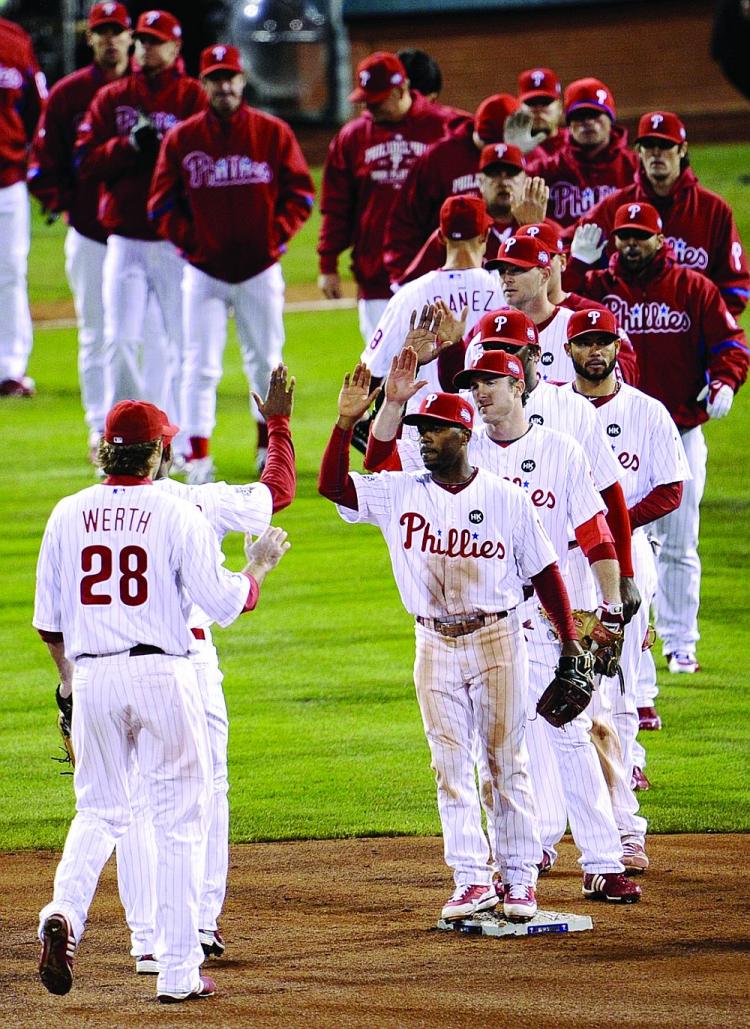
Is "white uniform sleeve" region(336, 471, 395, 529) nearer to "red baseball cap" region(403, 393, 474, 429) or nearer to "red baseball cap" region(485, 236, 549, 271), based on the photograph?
"red baseball cap" region(403, 393, 474, 429)

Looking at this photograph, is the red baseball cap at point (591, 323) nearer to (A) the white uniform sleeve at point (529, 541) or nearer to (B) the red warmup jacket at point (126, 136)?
(A) the white uniform sleeve at point (529, 541)

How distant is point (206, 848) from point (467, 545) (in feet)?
4.09

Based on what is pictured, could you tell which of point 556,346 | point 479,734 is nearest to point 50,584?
point 479,734

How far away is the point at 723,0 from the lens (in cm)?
2581

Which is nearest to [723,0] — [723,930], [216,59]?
[216,59]

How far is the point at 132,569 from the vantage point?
512 cm

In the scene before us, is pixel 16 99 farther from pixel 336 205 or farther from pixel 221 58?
pixel 336 205

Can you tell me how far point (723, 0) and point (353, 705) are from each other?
1973cm

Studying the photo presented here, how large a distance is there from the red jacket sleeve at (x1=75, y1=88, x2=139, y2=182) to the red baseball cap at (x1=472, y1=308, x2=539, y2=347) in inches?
226

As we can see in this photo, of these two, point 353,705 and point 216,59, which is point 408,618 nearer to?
point 353,705

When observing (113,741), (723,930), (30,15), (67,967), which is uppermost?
(113,741)

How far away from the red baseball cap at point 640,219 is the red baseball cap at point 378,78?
9.95 ft

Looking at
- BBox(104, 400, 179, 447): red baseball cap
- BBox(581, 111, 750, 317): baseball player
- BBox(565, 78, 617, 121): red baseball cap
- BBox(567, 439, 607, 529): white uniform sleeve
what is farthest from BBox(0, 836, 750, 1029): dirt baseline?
BBox(565, 78, 617, 121): red baseball cap

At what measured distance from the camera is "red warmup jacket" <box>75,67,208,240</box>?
11500mm
